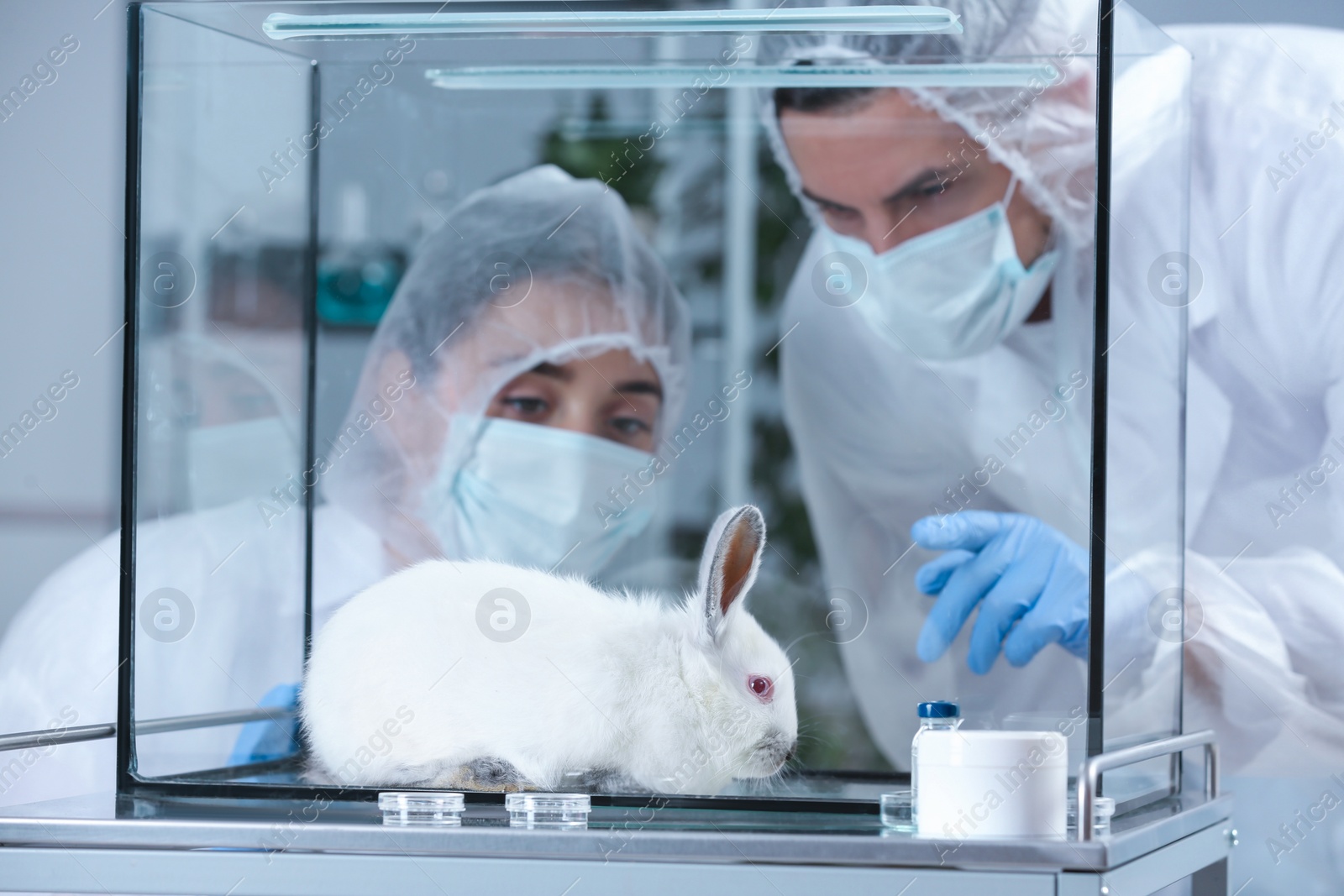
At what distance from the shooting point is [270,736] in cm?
115

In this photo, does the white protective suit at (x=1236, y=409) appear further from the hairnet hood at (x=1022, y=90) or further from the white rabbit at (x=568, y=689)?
the white rabbit at (x=568, y=689)

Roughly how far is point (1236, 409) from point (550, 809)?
123cm

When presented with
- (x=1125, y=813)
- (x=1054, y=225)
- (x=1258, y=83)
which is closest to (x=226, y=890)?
(x=1125, y=813)

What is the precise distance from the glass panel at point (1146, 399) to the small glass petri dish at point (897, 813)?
168 mm

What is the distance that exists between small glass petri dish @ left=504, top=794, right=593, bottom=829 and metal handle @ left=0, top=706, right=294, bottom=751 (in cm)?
39

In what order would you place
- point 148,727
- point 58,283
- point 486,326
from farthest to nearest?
1. point 58,283
2. point 486,326
3. point 148,727

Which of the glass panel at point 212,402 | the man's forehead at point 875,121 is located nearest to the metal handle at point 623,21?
the glass panel at point 212,402

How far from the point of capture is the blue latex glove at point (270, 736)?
A: 3.58 feet

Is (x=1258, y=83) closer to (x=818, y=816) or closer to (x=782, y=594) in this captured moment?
(x=782, y=594)

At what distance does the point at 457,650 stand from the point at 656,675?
6.0 inches

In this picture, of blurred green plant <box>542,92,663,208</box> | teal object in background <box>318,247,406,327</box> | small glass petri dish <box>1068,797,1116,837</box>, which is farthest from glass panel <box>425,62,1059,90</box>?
small glass petri dish <box>1068,797,1116,837</box>

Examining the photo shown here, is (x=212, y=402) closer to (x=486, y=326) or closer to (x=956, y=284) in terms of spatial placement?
(x=486, y=326)

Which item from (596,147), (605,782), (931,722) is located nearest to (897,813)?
(931,722)

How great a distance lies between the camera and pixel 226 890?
2.50 feet
